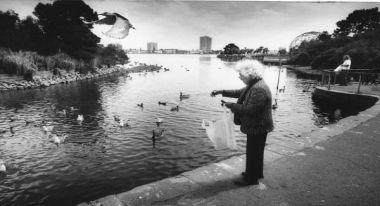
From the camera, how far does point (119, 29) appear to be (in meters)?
6.68

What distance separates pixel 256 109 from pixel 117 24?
14.1 feet

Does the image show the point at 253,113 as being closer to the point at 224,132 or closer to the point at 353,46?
the point at 224,132

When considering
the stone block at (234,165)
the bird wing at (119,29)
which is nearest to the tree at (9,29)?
the bird wing at (119,29)

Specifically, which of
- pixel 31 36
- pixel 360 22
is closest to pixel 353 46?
pixel 360 22

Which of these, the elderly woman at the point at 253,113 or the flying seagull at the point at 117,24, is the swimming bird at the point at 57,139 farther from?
the elderly woman at the point at 253,113

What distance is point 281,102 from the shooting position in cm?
2325

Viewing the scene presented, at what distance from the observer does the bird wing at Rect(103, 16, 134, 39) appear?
21.1ft

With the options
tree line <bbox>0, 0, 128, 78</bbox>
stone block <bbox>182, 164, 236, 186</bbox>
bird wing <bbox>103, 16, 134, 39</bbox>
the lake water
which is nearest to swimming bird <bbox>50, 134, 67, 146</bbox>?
the lake water

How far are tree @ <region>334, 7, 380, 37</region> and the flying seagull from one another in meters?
75.4

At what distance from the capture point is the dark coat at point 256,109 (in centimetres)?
437

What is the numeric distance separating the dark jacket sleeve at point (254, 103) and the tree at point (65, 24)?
43880 mm

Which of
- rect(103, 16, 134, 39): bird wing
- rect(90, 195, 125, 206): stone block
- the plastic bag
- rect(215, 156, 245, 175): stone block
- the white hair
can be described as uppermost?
rect(103, 16, 134, 39): bird wing

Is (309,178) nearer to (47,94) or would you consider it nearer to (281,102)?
(281,102)

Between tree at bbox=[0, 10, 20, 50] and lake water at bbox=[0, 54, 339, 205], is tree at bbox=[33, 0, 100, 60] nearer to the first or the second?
tree at bbox=[0, 10, 20, 50]
